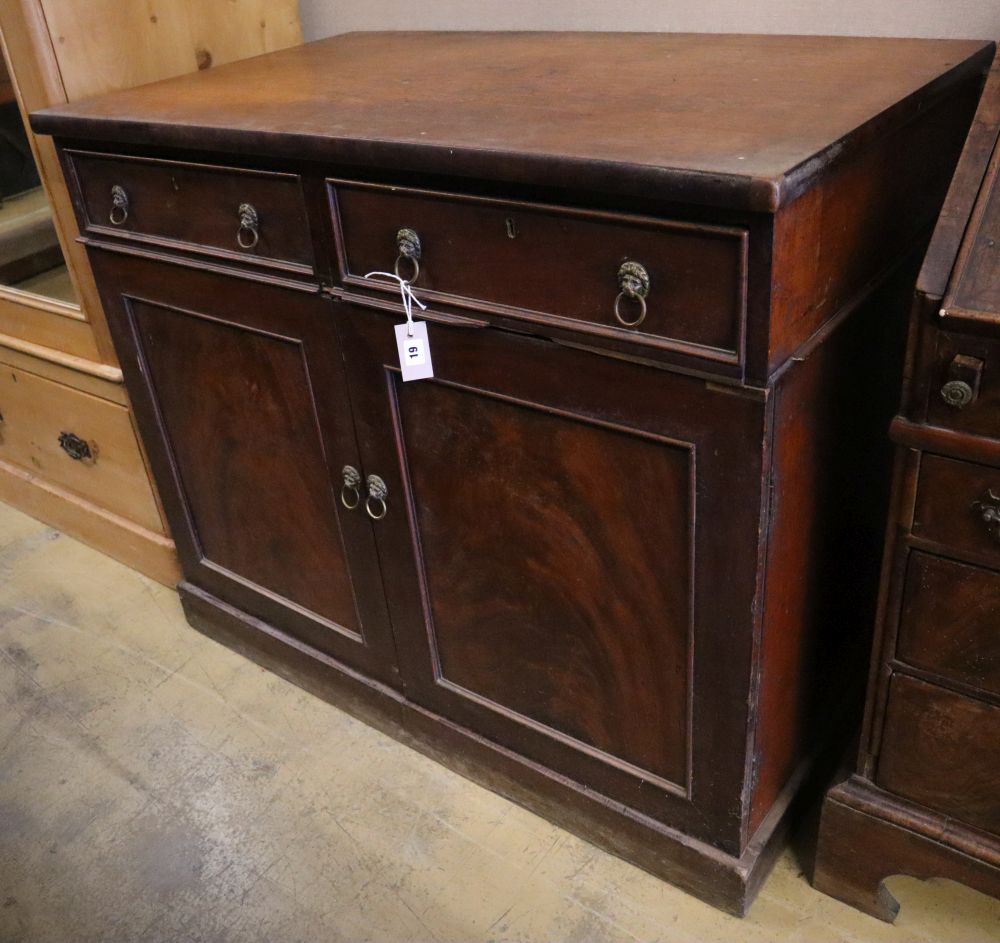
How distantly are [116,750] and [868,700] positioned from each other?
114 centimetres

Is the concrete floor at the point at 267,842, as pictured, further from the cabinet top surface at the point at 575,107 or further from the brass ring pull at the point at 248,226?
the cabinet top surface at the point at 575,107

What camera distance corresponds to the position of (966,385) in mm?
849

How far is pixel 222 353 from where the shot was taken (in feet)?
4.55

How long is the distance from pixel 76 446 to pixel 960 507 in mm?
1595

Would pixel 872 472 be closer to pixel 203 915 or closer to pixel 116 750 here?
pixel 203 915

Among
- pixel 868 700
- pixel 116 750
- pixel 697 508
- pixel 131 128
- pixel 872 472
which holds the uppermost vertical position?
pixel 131 128

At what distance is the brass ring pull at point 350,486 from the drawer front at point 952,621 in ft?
2.21

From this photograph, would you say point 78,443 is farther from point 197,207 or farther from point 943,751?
point 943,751

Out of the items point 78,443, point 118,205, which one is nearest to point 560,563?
point 118,205

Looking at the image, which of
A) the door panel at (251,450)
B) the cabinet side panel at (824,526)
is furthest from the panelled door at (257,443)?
the cabinet side panel at (824,526)

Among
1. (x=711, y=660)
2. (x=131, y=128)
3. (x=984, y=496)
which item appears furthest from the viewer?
(x=131, y=128)

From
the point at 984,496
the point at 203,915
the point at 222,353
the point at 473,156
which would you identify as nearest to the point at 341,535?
the point at 222,353

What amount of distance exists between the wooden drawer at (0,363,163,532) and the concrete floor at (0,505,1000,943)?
0.29m

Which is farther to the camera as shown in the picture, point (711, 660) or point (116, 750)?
point (116, 750)
